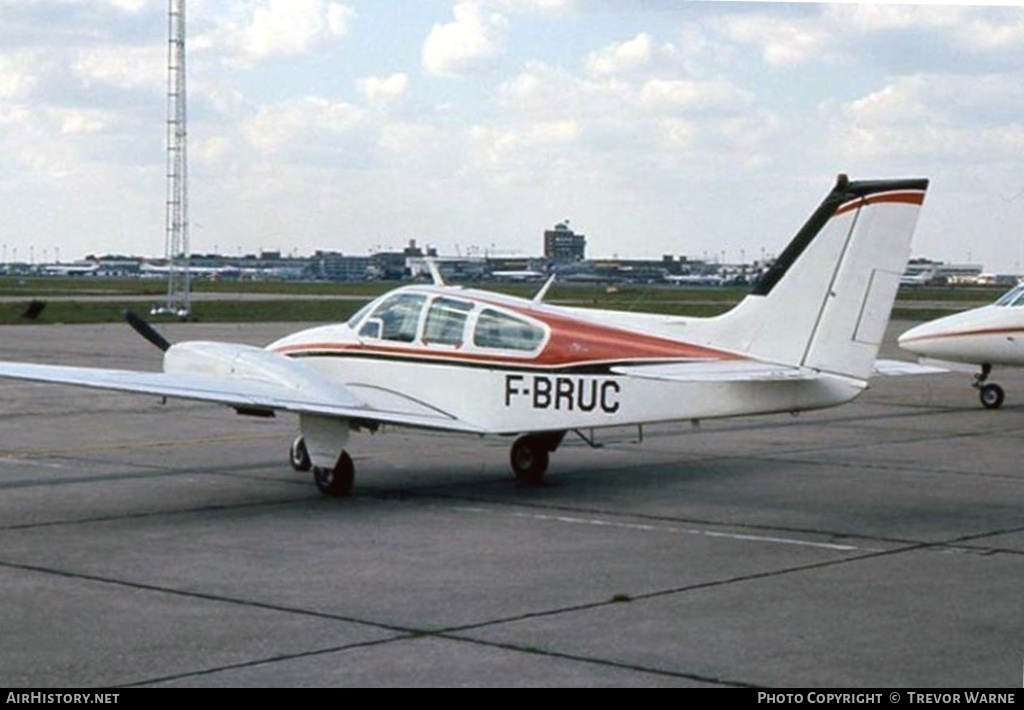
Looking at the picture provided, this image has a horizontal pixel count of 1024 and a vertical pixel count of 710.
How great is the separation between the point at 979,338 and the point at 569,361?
41.3 ft

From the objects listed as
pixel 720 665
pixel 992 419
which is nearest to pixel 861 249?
pixel 720 665

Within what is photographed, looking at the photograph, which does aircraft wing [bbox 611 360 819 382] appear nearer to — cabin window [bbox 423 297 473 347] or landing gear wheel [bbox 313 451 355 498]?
cabin window [bbox 423 297 473 347]

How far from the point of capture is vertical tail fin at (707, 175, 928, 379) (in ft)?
50.9

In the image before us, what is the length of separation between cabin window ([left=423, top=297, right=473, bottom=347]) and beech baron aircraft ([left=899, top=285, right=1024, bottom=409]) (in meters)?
12.2

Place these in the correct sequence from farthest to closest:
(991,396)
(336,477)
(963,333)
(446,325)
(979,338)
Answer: (991,396), (963,333), (979,338), (446,325), (336,477)

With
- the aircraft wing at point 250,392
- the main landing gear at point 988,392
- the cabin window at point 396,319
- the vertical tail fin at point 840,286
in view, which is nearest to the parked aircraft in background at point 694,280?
the main landing gear at point 988,392

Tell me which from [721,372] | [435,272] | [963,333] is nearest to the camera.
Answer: [721,372]

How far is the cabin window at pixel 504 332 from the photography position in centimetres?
1656

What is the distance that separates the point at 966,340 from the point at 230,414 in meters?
11.4

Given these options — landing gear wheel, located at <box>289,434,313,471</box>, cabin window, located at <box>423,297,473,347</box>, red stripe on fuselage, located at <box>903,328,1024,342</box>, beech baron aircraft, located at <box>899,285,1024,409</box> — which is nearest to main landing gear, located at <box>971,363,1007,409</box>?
beech baron aircraft, located at <box>899,285,1024,409</box>

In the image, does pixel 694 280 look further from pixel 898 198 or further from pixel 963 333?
pixel 898 198

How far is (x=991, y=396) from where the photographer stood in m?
28.3

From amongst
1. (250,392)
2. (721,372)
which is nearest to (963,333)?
(721,372)
